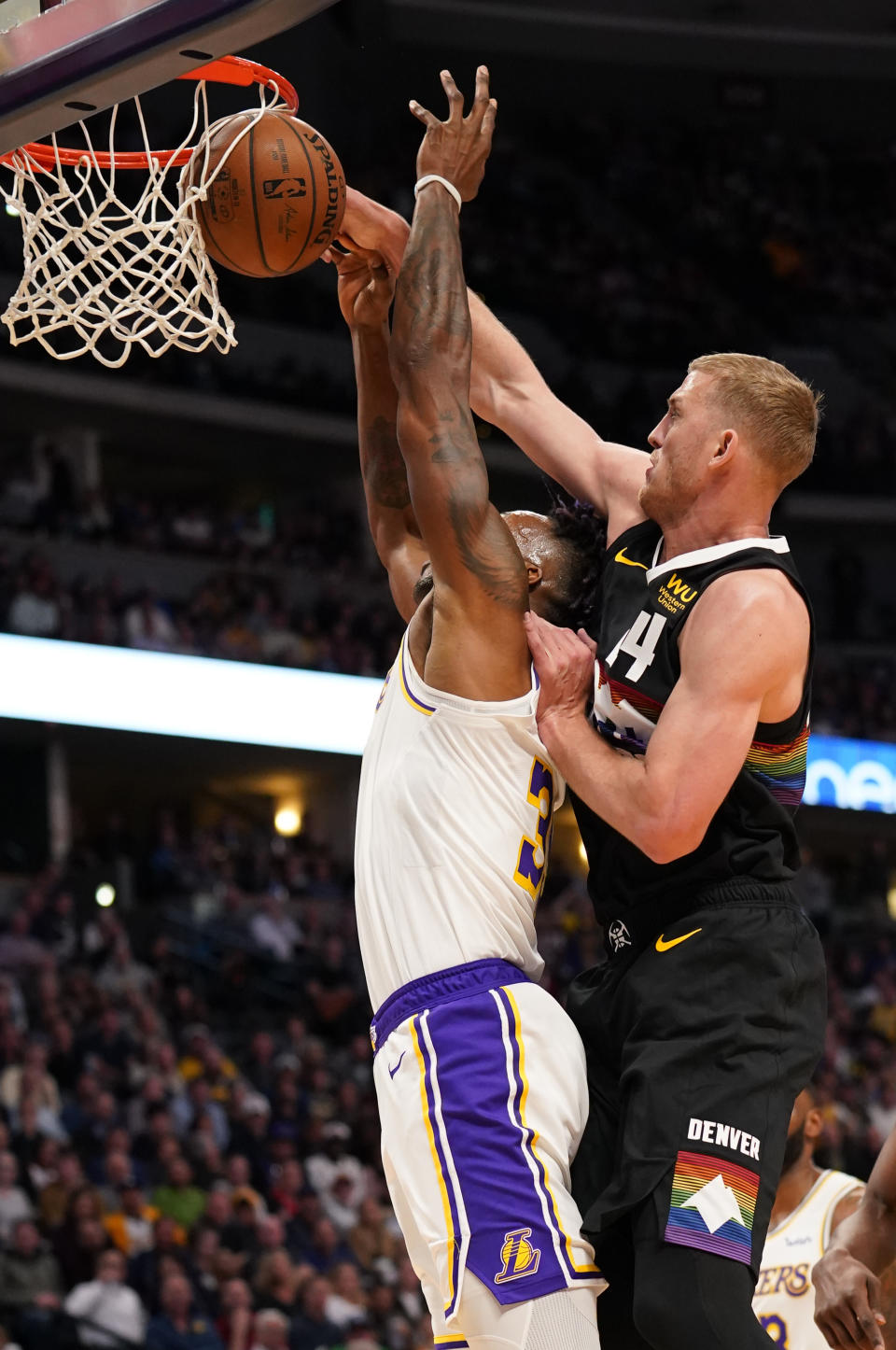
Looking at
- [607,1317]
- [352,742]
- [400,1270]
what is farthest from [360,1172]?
[607,1317]

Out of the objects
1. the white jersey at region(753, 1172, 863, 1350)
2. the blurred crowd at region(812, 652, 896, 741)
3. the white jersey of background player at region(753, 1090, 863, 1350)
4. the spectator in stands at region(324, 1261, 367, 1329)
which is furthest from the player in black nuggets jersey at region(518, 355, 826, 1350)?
the blurred crowd at region(812, 652, 896, 741)

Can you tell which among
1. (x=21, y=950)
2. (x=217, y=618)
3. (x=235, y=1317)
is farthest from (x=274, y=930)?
(x=235, y=1317)

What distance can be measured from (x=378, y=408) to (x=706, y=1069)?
1759mm

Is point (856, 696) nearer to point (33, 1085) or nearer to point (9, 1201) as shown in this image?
point (33, 1085)

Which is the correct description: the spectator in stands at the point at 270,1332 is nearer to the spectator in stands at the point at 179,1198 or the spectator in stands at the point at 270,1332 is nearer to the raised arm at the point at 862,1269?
the spectator in stands at the point at 179,1198

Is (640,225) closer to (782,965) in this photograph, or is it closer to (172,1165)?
(172,1165)

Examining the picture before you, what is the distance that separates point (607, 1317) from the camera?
3.22m

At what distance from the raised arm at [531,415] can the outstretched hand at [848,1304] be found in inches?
61.8

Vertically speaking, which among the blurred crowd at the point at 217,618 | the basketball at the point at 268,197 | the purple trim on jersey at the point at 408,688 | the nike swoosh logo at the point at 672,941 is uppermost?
the basketball at the point at 268,197

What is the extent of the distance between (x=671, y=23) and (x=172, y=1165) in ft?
60.1

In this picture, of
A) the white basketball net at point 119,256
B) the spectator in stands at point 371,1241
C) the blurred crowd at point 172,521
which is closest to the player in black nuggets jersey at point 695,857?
the white basketball net at point 119,256

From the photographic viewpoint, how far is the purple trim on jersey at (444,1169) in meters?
3.07

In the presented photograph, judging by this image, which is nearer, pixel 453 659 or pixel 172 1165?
pixel 453 659

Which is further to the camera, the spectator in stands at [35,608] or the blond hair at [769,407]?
the spectator in stands at [35,608]
